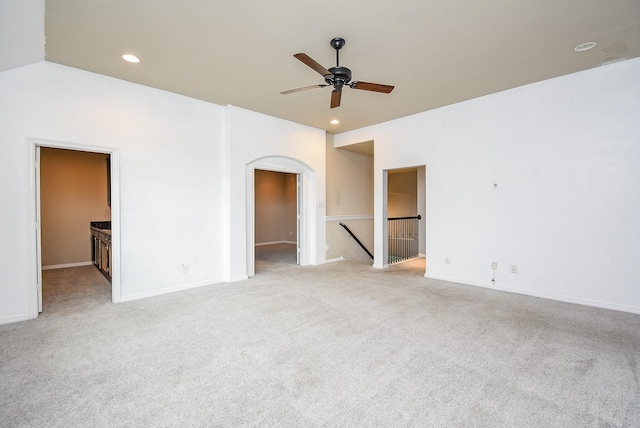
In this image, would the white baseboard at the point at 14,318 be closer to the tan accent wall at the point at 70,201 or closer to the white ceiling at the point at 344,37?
the white ceiling at the point at 344,37

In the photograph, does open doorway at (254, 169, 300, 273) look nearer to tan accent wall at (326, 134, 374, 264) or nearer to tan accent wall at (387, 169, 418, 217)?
tan accent wall at (326, 134, 374, 264)

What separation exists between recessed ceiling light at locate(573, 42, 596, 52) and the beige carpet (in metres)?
3.04

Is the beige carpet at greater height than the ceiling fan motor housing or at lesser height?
lesser

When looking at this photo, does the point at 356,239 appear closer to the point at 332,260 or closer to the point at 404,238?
the point at 332,260

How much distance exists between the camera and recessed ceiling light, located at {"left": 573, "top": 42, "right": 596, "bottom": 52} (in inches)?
121

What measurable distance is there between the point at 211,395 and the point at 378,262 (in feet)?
15.1

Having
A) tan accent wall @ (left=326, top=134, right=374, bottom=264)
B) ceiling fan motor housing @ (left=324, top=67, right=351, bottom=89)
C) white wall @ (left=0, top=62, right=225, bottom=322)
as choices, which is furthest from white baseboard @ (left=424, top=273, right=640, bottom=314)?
white wall @ (left=0, top=62, right=225, bottom=322)

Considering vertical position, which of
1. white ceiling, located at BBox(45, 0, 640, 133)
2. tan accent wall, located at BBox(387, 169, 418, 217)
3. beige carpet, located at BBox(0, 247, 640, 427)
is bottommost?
beige carpet, located at BBox(0, 247, 640, 427)

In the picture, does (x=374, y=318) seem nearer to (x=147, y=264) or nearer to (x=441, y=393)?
(x=441, y=393)

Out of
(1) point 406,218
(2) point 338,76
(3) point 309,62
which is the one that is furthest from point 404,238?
(3) point 309,62

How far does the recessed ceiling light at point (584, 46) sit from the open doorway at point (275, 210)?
24.8 feet

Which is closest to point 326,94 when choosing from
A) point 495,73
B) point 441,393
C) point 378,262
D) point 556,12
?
point 495,73

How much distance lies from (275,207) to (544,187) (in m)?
7.93

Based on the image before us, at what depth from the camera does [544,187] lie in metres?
4.05
